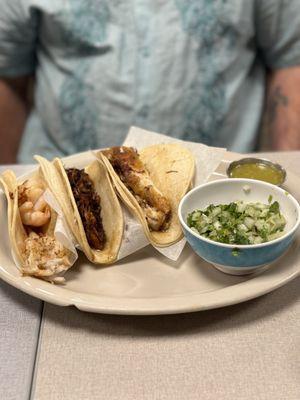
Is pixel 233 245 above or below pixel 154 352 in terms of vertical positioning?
above

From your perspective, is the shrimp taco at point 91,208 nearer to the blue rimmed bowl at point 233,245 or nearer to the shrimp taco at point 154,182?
the shrimp taco at point 154,182

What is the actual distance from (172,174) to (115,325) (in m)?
0.38

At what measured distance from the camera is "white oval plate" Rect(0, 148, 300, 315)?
3.09ft

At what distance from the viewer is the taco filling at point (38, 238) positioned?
40.6 inches

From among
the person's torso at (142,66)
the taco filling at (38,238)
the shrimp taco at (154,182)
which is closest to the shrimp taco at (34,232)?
the taco filling at (38,238)

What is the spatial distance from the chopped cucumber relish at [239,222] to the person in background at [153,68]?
87 centimetres

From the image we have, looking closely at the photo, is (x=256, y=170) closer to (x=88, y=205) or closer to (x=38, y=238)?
(x=88, y=205)

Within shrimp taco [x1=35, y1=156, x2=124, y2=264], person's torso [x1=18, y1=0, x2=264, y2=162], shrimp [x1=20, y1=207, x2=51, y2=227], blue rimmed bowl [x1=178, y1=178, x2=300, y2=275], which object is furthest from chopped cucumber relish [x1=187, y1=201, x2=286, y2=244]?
person's torso [x1=18, y1=0, x2=264, y2=162]

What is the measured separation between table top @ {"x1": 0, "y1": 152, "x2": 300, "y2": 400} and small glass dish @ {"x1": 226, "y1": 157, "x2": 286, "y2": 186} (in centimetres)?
34

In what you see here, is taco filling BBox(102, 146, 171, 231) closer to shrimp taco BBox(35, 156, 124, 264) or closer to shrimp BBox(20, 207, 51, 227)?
shrimp taco BBox(35, 156, 124, 264)

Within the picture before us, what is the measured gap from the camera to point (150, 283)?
3.48 feet

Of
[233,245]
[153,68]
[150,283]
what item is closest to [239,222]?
[233,245]

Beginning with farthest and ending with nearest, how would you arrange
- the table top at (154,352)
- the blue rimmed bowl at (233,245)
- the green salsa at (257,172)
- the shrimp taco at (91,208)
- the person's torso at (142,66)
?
the person's torso at (142,66)
the green salsa at (257,172)
the shrimp taco at (91,208)
the blue rimmed bowl at (233,245)
the table top at (154,352)

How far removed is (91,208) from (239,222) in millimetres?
309
